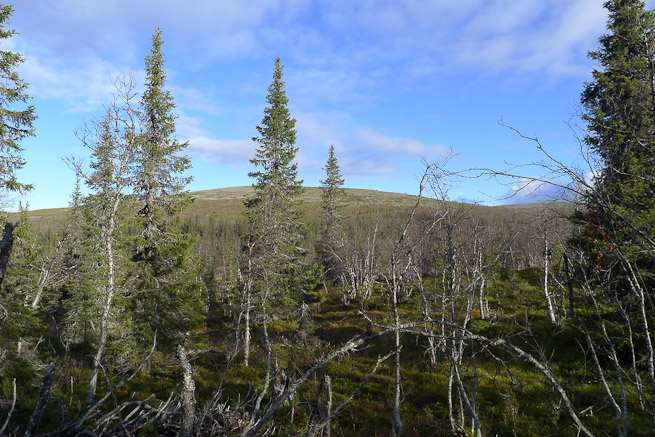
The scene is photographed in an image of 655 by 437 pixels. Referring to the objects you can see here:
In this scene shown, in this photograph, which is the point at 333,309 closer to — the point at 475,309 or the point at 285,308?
the point at 285,308

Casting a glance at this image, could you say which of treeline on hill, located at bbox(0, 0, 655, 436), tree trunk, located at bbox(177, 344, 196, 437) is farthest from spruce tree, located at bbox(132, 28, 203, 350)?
tree trunk, located at bbox(177, 344, 196, 437)

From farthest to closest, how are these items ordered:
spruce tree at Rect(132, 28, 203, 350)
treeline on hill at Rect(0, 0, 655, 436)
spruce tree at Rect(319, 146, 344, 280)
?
spruce tree at Rect(319, 146, 344, 280)
spruce tree at Rect(132, 28, 203, 350)
treeline on hill at Rect(0, 0, 655, 436)

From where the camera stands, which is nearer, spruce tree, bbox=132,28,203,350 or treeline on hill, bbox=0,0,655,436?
treeline on hill, bbox=0,0,655,436

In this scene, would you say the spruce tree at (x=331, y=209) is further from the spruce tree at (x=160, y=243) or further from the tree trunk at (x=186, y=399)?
the tree trunk at (x=186, y=399)

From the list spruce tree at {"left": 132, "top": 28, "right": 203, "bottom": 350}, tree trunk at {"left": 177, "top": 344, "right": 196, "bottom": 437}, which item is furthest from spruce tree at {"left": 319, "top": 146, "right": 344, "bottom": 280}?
tree trunk at {"left": 177, "top": 344, "right": 196, "bottom": 437}

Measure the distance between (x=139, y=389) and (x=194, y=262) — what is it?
5978mm

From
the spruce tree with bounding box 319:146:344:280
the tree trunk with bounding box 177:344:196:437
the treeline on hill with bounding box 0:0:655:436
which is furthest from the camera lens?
the spruce tree with bounding box 319:146:344:280

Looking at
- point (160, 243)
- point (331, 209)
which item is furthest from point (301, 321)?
point (331, 209)

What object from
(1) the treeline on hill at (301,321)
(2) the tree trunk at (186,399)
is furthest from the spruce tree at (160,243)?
(2) the tree trunk at (186,399)

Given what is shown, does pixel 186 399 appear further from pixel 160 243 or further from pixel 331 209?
pixel 331 209

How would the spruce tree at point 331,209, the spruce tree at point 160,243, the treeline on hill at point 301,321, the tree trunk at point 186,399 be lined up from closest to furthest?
1. the tree trunk at point 186,399
2. the treeline on hill at point 301,321
3. the spruce tree at point 160,243
4. the spruce tree at point 331,209

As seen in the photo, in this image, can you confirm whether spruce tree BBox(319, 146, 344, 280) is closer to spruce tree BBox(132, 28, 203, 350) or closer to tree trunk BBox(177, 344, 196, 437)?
spruce tree BBox(132, 28, 203, 350)

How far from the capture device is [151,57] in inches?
648

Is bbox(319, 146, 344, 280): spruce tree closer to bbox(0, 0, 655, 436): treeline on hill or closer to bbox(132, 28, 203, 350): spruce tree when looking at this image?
bbox(0, 0, 655, 436): treeline on hill
